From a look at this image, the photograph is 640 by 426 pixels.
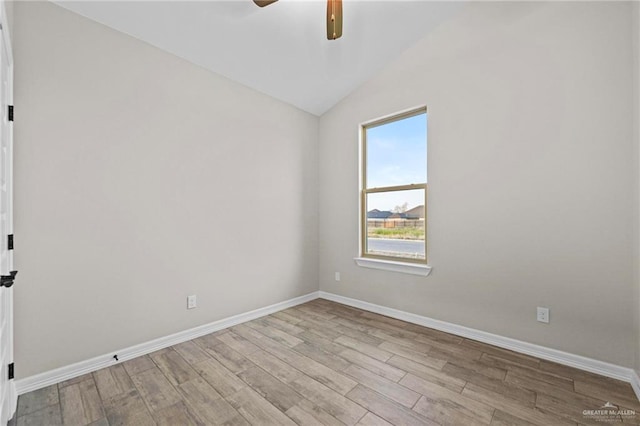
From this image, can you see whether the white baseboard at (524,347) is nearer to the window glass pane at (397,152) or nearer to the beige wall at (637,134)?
the beige wall at (637,134)

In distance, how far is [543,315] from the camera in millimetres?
2324

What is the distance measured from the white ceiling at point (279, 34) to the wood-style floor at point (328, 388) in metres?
2.69

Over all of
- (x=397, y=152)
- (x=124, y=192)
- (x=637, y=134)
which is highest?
(x=397, y=152)

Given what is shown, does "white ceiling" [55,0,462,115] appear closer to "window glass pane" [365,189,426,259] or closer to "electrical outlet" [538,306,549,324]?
"window glass pane" [365,189,426,259]

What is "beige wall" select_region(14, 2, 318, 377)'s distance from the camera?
1934 mm

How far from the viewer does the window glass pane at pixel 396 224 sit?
10.4ft

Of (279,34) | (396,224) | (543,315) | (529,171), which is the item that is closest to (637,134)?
(529,171)

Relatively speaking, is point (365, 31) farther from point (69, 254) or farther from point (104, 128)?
point (69, 254)

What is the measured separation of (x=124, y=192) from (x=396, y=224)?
9.00 ft

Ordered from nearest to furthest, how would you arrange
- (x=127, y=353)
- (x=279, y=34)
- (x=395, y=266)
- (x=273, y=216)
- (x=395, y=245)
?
1. (x=127, y=353)
2. (x=279, y=34)
3. (x=395, y=266)
4. (x=395, y=245)
5. (x=273, y=216)

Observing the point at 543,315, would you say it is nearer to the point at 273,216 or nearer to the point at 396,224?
the point at 396,224

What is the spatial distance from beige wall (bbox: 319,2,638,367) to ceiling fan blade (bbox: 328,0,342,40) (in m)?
1.45

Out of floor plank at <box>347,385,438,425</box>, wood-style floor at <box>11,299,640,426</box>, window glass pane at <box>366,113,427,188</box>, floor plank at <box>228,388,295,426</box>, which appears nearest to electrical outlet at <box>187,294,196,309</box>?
wood-style floor at <box>11,299,640,426</box>

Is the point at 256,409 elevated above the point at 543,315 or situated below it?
below
